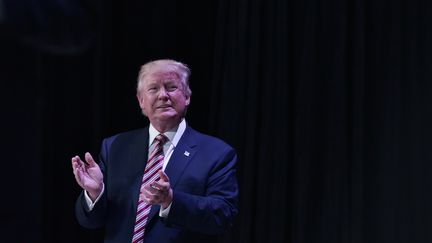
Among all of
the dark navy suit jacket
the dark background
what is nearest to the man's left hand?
the dark navy suit jacket

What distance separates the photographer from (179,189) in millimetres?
2416

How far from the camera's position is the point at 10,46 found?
5.68ft

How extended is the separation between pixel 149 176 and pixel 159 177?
0.20 feet

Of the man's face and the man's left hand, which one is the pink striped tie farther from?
the man's left hand

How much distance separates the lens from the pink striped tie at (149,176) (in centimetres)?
241

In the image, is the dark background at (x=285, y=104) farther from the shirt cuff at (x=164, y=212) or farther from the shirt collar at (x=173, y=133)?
the shirt cuff at (x=164, y=212)

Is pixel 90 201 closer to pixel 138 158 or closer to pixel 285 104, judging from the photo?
pixel 138 158

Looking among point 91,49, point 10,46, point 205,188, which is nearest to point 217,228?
point 205,188

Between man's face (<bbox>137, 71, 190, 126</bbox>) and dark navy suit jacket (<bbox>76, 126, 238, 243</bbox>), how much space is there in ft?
0.27

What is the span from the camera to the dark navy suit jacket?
2357mm

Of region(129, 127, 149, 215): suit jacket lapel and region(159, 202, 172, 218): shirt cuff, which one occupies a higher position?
region(129, 127, 149, 215): suit jacket lapel

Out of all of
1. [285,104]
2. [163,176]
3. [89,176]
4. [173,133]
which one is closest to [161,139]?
[173,133]

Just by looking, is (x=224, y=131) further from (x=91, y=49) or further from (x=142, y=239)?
(x=142, y=239)

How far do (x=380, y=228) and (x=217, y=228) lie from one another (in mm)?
1184
